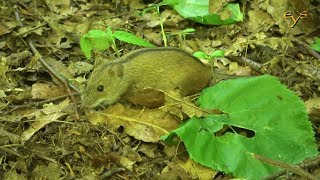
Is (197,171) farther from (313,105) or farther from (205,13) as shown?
(205,13)

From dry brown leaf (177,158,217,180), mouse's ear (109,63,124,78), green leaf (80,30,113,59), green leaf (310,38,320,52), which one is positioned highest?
green leaf (80,30,113,59)

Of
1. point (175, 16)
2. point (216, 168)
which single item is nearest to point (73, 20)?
point (175, 16)

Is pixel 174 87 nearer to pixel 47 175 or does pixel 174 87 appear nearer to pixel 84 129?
pixel 84 129

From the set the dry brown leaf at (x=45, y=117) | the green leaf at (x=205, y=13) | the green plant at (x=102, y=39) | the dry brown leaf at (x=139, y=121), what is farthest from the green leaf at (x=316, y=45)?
the dry brown leaf at (x=45, y=117)

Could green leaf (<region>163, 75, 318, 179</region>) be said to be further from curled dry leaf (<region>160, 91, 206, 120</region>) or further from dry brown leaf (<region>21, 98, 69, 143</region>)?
dry brown leaf (<region>21, 98, 69, 143</region>)

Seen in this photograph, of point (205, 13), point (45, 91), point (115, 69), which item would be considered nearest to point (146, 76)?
point (115, 69)

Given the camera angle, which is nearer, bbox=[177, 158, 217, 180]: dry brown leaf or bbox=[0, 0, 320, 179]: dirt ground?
bbox=[177, 158, 217, 180]: dry brown leaf

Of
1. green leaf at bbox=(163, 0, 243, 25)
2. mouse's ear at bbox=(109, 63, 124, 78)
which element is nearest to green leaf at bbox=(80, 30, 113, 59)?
mouse's ear at bbox=(109, 63, 124, 78)
